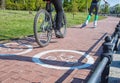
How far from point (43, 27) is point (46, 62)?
1569mm

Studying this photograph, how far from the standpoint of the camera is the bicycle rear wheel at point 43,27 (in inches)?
209

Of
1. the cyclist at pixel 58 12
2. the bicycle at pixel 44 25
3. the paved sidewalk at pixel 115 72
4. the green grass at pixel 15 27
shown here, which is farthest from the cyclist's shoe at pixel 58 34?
the paved sidewalk at pixel 115 72

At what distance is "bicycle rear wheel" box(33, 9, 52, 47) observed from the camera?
5319mm

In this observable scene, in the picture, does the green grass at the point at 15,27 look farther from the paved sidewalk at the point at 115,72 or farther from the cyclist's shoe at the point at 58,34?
the paved sidewalk at the point at 115,72

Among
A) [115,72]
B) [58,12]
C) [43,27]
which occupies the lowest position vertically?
[115,72]

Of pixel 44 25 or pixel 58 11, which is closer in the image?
pixel 44 25

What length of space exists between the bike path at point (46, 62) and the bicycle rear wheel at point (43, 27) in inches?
7.0

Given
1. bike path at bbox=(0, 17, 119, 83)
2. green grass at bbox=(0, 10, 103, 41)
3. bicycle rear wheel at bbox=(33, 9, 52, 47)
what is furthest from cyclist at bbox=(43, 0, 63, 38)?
green grass at bbox=(0, 10, 103, 41)

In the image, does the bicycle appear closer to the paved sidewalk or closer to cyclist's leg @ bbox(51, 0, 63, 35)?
cyclist's leg @ bbox(51, 0, 63, 35)

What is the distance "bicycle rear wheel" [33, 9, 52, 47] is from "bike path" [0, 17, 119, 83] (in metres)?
0.18

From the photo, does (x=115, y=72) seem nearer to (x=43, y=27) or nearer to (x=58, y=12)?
(x=43, y=27)

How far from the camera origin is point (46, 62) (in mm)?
4277

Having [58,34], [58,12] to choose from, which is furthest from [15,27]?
[58,12]

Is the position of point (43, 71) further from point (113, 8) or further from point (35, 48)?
point (113, 8)
